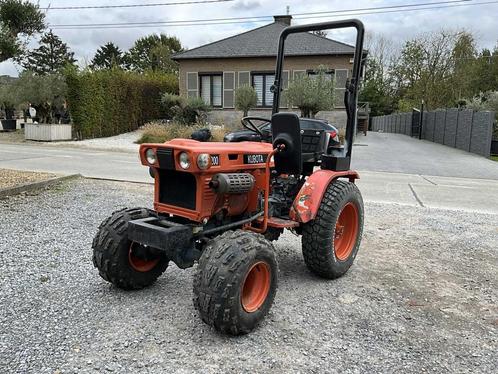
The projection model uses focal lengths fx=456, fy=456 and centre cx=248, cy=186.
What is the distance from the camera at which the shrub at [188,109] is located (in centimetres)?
2280

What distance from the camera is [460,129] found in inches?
837

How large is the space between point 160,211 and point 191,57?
22.3m

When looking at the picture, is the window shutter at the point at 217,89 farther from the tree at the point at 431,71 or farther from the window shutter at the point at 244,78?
the tree at the point at 431,71

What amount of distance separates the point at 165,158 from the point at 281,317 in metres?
1.38

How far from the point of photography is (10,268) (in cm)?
406

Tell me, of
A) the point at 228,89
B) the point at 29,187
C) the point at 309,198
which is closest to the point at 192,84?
the point at 228,89

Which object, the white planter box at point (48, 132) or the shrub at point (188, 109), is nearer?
the white planter box at point (48, 132)

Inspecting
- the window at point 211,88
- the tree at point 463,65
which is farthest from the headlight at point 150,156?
the tree at point 463,65

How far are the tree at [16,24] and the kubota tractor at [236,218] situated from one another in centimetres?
582

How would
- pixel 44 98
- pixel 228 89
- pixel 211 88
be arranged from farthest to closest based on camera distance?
pixel 211 88 → pixel 228 89 → pixel 44 98

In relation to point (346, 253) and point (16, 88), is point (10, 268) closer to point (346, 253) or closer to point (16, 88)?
point (346, 253)

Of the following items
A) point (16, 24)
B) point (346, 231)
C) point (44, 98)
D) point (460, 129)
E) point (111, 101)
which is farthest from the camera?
point (111, 101)

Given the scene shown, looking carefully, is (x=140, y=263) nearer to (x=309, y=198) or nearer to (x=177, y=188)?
(x=177, y=188)

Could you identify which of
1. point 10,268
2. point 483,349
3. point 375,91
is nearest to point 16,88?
point 10,268
